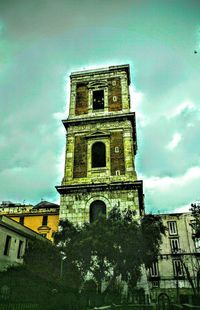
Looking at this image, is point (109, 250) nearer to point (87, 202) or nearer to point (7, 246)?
point (87, 202)

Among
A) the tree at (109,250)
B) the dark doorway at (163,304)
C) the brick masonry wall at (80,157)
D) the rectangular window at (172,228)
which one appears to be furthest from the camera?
the rectangular window at (172,228)

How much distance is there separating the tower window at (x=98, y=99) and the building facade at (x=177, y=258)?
2046 cm

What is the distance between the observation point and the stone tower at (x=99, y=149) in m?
23.7

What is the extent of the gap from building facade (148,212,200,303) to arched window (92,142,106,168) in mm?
18349

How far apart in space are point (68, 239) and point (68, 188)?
7512 millimetres

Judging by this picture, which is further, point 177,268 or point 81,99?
point 177,268

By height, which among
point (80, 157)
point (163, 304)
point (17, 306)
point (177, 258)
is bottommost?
point (163, 304)

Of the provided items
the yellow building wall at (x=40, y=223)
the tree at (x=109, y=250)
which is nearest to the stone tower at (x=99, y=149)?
the tree at (x=109, y=250)

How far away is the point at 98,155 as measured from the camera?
26.7 meters

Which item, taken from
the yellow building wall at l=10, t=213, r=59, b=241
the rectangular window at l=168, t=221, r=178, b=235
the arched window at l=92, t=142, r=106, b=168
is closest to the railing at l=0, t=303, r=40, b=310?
the arched window at l=92, t=142, r=106, b=168

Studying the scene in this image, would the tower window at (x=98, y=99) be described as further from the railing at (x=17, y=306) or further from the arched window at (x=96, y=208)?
the railing at (x=17, y=306)

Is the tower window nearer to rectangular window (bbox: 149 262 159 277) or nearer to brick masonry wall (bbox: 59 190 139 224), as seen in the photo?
brick masonry wall (bbox: 59 190 139 224)

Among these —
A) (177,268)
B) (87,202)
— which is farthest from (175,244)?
(87,202)

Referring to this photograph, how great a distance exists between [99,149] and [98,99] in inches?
257
